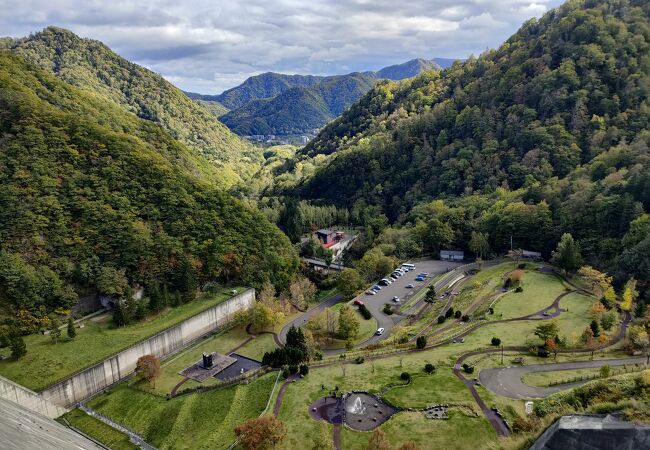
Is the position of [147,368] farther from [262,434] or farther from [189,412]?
[262,434]

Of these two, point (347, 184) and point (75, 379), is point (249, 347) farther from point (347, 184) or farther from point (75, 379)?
point (347, 184)

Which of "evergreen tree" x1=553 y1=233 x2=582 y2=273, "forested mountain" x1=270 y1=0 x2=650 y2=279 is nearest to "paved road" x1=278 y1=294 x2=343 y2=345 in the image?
"forested mountain" x1=270 y1=0 x2=650 y2=279

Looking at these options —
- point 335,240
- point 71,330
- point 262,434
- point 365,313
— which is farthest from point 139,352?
point 335,240

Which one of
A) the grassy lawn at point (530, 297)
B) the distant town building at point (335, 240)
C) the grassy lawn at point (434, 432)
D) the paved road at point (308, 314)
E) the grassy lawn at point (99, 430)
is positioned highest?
the grassy lawn at point (434, 432)

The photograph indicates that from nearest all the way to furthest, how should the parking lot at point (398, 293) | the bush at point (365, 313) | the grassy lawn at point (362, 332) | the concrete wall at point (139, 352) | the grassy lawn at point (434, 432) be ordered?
1. the grassy lawn at point (434, 432)
2. the concrete wall at point (139, 352)
3. the grassy lawn at point (362, 332)
4. the parking lot at point (398, 293)
5. the bush at point (365, 313)

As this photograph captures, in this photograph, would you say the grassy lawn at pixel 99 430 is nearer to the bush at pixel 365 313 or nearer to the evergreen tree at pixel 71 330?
the evergreen tree at pixel 71 330

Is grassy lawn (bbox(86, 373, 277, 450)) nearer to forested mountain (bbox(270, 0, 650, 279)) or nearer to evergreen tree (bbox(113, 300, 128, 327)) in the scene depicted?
evergreen tree (bbox(113, 300, 128, 327))

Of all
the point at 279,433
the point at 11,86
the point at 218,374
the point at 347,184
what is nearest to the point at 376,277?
the point at 218,374

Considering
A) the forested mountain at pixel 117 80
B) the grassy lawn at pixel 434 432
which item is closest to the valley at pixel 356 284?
the grassy lawn at pixel 434 432
